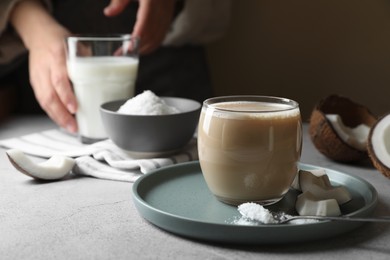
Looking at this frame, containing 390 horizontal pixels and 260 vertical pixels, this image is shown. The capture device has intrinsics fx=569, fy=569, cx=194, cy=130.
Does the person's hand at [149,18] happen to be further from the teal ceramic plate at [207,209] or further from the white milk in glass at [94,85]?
the teal ceramic plate at [207,209]

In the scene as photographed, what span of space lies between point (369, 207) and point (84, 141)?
69 cm

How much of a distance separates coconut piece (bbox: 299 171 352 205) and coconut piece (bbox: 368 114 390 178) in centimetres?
16

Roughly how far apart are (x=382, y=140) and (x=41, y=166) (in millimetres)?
566

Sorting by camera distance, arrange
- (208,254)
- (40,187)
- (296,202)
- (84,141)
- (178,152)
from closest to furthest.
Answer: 1. (208,254)
2. (296,202)
3. (40,187)
4. (178,152)
5. (84,141)

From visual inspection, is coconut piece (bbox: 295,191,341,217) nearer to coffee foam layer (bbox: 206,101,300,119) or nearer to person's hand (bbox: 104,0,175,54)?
coffee foam layer (bbox: 206,101,300,119)

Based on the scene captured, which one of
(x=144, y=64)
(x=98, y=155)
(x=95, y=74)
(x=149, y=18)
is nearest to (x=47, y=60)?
(x=95, y=74)

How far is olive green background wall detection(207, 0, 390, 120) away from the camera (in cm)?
189

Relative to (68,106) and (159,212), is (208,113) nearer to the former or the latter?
(159,212)

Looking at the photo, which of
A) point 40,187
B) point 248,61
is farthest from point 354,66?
point 40,187

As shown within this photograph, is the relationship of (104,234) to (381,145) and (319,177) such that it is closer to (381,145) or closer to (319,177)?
(319,177)

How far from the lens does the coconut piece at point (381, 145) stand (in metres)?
0.92

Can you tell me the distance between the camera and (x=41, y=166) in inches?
37.3

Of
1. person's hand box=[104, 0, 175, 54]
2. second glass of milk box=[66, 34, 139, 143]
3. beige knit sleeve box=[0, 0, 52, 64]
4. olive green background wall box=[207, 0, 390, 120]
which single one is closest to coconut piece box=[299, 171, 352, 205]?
second glass of milk box=[66, 34, 139, 143]

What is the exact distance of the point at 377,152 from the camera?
0.94 m
